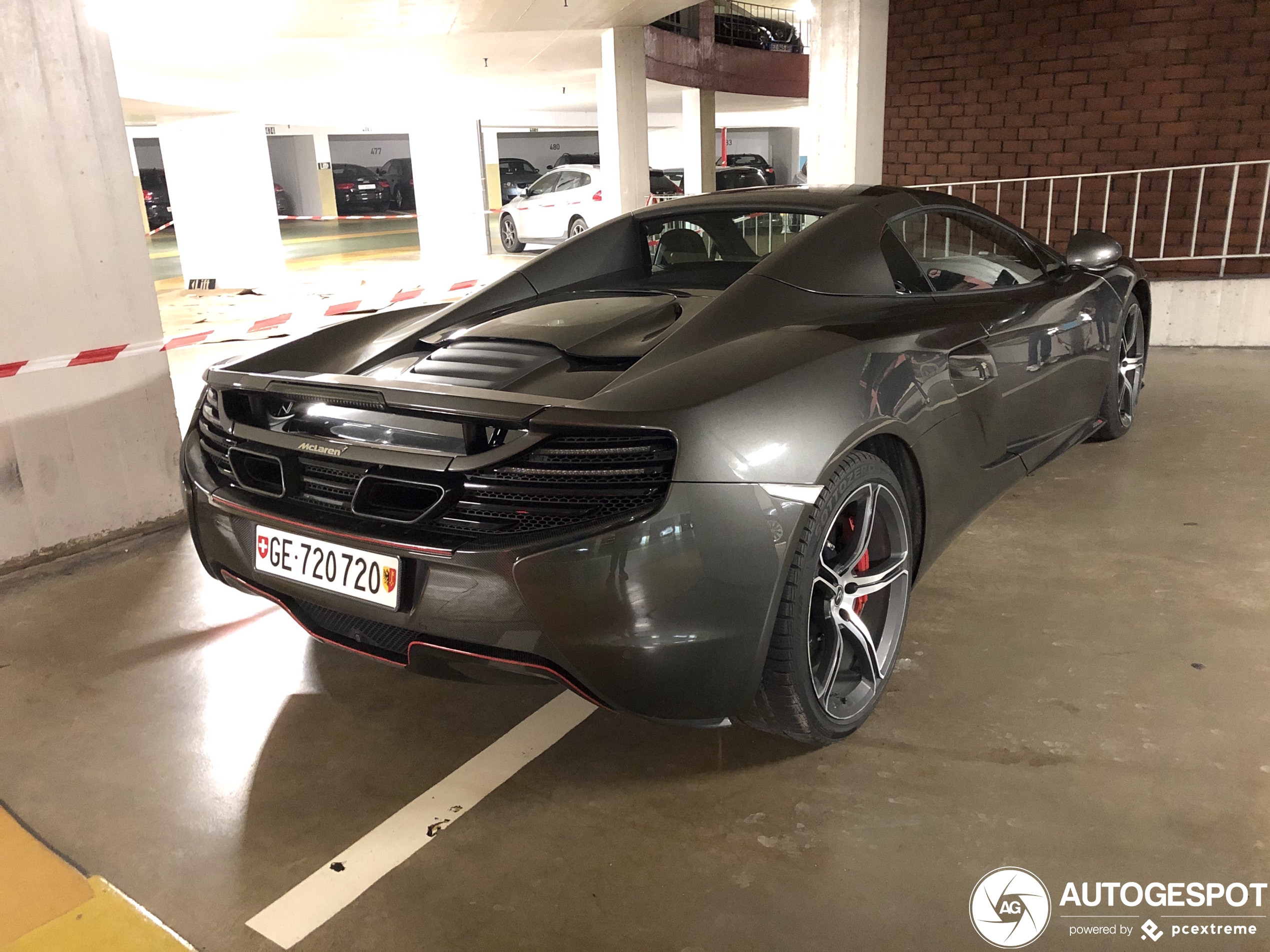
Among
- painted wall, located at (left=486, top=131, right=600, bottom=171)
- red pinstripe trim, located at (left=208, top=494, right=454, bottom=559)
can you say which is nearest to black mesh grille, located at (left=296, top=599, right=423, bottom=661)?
Result: red pinstripe trim, located at (left=208, top=494, right=454, bottom=559)

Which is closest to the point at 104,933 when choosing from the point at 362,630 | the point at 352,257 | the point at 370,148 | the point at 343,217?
the point at 362,630

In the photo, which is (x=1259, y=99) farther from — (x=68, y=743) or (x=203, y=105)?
(x=203, y=105)

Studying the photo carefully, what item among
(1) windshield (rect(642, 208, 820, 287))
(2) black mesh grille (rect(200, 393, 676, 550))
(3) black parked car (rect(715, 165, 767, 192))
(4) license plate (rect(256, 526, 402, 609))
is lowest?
(4) license plate (rect(256, 526, 402, 609))

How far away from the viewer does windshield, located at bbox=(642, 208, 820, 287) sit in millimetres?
2852

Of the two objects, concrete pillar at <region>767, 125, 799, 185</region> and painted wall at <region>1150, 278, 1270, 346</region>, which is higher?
concrete pillar at <region>767, 125, 799, 185</region>

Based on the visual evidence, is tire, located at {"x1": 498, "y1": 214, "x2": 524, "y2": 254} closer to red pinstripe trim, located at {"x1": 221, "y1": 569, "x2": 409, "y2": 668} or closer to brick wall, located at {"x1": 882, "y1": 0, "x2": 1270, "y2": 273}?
brick wall, located at {"x1": 882, "y1": 0, "x2": 1270, "y2": 273}

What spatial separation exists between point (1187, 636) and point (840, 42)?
19.8 feet

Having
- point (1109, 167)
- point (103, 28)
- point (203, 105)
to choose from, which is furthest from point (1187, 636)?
point (203, 105)

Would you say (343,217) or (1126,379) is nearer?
(1126,379)

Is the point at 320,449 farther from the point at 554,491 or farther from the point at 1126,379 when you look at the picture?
the point at 1126,379

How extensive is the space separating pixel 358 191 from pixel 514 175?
551cm

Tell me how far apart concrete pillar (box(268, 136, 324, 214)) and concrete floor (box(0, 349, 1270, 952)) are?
100 ft

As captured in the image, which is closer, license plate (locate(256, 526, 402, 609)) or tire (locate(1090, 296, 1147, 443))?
license plate (locate(256, 526, 402, 609))

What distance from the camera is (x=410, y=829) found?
6.27ft
